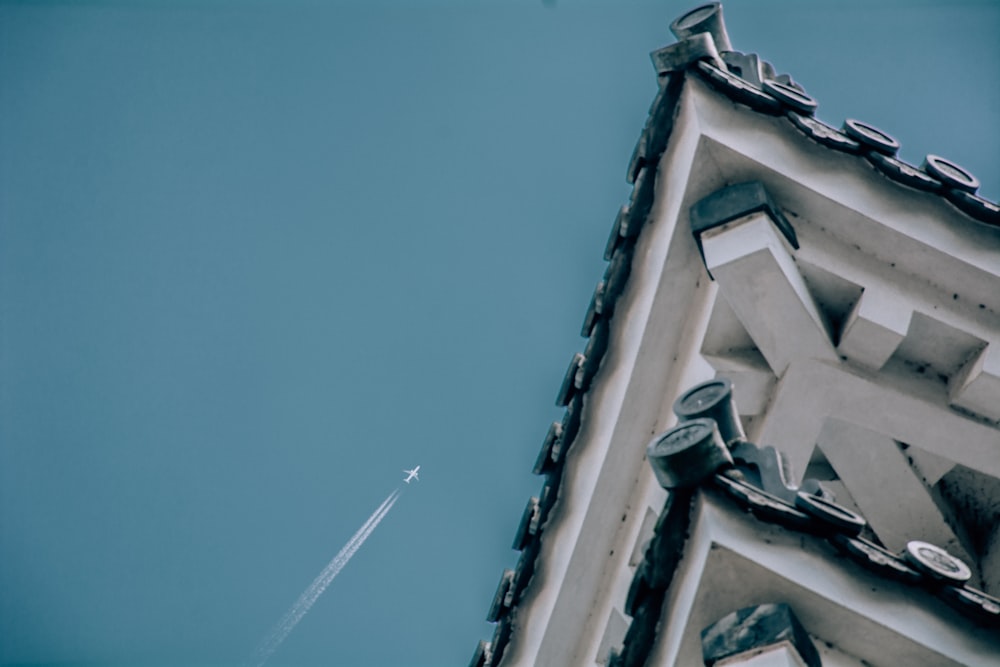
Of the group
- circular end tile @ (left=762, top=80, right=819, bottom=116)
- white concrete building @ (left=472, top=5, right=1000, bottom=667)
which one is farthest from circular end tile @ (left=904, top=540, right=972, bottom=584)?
circular end tile @ (left=762, top=80, right=819, bottom=116)

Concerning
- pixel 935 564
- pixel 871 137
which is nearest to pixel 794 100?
pixel 871 137

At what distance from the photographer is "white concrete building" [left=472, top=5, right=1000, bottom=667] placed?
8328 millimetres

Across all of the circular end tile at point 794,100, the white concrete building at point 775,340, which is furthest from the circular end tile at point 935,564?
the circular end tile at point 794,100

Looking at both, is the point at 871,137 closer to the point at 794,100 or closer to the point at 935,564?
the point at 794,100

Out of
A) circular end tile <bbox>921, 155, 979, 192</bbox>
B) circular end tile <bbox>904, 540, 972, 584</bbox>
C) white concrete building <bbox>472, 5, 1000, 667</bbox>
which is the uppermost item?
circular end tile <bbox>921, 155, 979, 192</bbox>

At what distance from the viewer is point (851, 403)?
840 cm

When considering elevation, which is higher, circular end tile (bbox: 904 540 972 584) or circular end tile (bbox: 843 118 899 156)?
circular end tile (bbox: 843 118 899 156)

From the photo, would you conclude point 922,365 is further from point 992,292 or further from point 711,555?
point 711,555

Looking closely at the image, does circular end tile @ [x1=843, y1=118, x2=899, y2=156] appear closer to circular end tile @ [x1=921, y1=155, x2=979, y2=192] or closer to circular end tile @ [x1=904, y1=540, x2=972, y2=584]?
circular end tile @ [x1=921, y1=155, x2=979, y2=192]

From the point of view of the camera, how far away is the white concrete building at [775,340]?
833 centimetres

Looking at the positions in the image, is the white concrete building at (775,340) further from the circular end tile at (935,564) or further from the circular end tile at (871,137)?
the circular end tile at (935,564)

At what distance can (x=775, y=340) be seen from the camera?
8.33 m

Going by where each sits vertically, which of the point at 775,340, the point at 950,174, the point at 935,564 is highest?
the point at 950,174

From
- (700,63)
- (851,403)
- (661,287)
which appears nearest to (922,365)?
(851,403)
